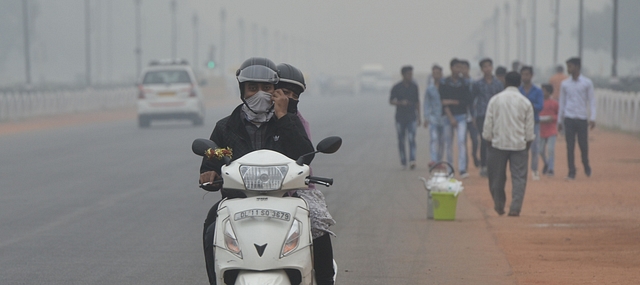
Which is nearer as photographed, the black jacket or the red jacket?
the black jacket

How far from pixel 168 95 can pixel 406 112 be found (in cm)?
1510

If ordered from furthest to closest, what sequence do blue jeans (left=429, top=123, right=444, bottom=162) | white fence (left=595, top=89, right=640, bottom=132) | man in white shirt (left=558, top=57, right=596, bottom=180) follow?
Answer: white fence (left=595, top=89, right=640, bottom=132) → blue jeans (left=429, top=123, right=444, bottom=162) → man in white shirt (left=558, top=57, right=596, bottom=180)

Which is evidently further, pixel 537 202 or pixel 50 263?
pixel 537 202

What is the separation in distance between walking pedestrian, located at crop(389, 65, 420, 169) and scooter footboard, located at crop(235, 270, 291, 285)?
41.9 feet

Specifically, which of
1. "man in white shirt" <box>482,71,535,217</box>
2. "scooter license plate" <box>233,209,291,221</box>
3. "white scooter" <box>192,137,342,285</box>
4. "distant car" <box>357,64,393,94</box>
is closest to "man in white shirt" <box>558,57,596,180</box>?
"man in white shirt" <box>482,71,535,217</box>

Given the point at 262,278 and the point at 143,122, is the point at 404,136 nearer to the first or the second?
the point at 262,278

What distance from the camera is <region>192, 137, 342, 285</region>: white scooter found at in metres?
4.91

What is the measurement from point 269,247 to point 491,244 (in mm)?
5066

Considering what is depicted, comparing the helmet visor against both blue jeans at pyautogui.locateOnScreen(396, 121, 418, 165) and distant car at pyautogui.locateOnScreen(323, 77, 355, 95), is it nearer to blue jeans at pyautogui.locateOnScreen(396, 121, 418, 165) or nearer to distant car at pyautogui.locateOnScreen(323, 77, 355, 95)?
blue jeans at pyautogui.locateOnScreen(396, 121, 418, 165)

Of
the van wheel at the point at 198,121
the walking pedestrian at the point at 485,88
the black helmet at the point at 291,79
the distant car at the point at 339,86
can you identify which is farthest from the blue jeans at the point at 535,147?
the distant car at the point at 339,86

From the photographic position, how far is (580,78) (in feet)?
51.5

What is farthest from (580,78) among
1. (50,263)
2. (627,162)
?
(50,263)

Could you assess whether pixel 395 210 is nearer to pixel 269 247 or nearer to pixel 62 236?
pixel 62 236

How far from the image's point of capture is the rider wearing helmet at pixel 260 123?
5512 millimetres
